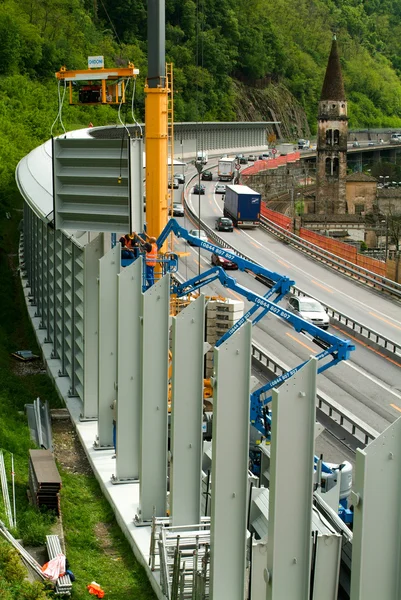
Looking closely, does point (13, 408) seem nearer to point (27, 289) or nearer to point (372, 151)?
point (27, 289)

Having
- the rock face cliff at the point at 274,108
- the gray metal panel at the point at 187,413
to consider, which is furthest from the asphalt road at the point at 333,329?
the rock face cliff at the point at 274,108

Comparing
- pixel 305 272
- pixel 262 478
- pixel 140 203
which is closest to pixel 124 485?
pixel 262 478

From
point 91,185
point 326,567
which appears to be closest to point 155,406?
point 326,567

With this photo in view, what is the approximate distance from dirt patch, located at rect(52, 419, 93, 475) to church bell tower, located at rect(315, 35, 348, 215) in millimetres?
105445

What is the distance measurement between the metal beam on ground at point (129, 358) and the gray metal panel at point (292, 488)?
24.2ft

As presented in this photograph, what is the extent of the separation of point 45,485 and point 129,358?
10.2 ft

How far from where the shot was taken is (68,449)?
24.2 meters

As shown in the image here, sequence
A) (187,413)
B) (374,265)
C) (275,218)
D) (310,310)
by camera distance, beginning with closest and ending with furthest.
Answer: (187,413)
(310,310)
(374,265)
(275,218)

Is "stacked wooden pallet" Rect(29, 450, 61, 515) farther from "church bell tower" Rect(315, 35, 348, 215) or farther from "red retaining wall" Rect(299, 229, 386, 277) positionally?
Result: "church bell tower" Rect(315, 35, 348, 215)

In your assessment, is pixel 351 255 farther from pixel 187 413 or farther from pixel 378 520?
pixel 378 520

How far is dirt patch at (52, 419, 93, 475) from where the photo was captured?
75.7ft

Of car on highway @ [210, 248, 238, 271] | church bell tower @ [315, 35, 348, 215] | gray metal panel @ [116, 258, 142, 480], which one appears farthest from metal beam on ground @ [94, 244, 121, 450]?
church bell tower @ [315, 35, 348, 215]

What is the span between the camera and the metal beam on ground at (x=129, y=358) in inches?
822

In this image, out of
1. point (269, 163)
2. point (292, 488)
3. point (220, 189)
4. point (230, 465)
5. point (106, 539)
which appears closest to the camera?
point (292, 488)
